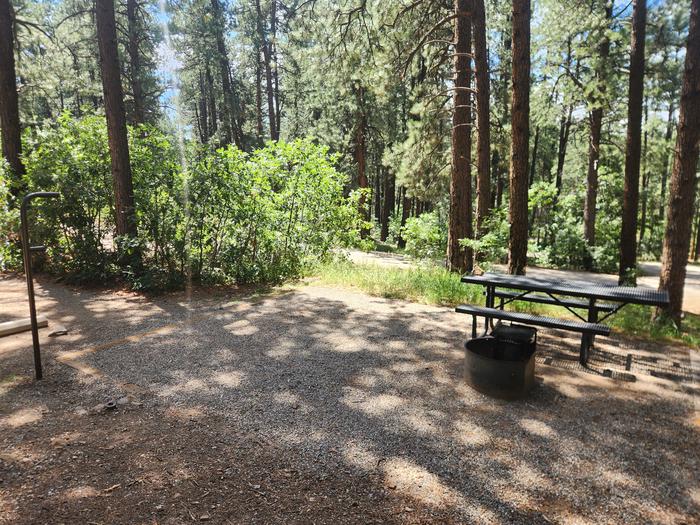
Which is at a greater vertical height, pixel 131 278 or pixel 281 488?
Result: pixel 131 278

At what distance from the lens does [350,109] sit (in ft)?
67.7

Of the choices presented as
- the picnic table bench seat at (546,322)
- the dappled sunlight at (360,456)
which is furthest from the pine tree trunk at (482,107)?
the dappled sunlight at (360,456)

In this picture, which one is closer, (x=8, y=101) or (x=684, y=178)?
(x=684, y=178)

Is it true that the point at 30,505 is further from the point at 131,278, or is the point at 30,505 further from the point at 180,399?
the point at 131,278

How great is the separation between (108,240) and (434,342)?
7317mm

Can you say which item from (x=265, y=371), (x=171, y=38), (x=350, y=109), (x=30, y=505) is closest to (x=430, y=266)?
(x=265, y=371)

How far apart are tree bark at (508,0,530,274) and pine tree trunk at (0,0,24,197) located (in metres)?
10.7

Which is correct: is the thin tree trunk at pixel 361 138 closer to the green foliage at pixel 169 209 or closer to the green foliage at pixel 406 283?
the green foliage at pixel 406 283

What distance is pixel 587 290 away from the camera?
14.6 ft

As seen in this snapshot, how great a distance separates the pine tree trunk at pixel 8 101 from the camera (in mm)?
9484

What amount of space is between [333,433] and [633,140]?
10.9 meters

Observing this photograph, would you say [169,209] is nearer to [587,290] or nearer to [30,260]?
[30,260]

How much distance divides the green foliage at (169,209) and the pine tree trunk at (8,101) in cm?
124

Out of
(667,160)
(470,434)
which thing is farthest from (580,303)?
(667,160)
